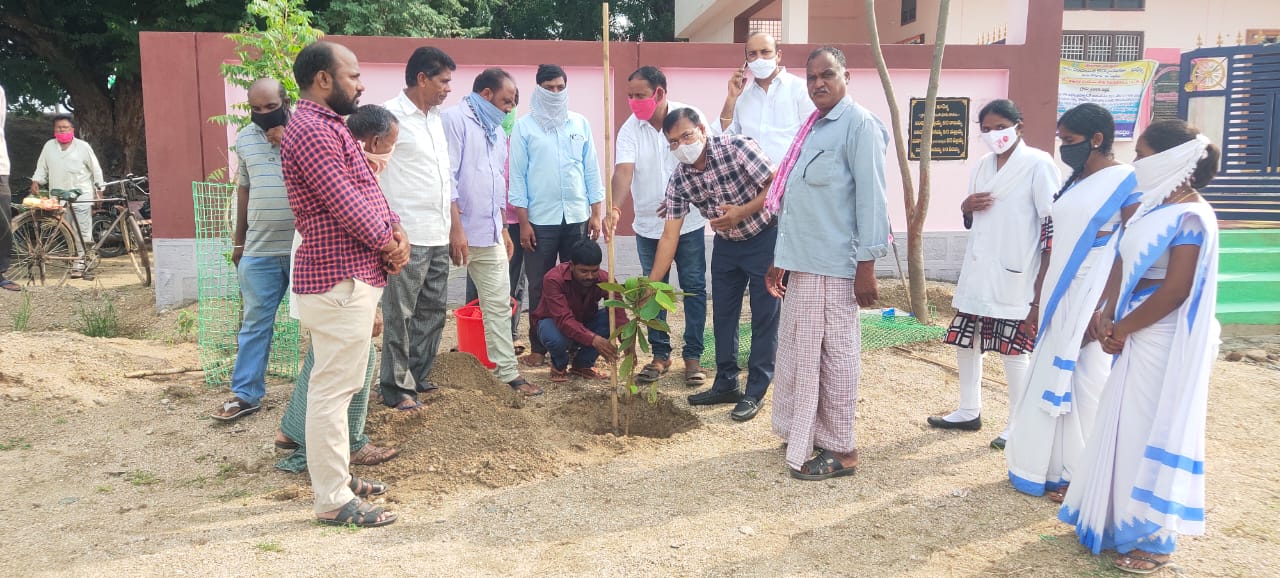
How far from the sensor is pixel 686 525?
335 centimetres

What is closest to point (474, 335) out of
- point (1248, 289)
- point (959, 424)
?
point (959, 424)

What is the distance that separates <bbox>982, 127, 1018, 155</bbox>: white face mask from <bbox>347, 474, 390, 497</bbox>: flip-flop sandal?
3.32 m

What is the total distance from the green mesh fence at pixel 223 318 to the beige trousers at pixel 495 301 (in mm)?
1255

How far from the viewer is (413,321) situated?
4.68 m

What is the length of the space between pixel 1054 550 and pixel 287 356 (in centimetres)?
456

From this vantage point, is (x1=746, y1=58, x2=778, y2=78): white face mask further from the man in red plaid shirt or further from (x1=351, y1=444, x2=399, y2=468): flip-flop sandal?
(x1=351, y1=444, x2=399, y2=468): flip-flop sandal

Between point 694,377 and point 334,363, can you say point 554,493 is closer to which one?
point 334,363

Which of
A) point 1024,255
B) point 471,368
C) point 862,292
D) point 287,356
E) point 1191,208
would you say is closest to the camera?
point 1191,208

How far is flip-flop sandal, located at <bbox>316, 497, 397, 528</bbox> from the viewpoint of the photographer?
3.27m

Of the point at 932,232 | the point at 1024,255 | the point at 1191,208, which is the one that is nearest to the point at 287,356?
the point at 1024,255

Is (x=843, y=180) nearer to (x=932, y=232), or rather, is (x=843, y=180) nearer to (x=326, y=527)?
(x=326, y=527)

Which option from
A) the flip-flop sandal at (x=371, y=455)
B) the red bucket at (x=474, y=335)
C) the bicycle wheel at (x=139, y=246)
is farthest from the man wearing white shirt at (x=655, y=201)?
the bicycle wheel at (x=139, y=246)

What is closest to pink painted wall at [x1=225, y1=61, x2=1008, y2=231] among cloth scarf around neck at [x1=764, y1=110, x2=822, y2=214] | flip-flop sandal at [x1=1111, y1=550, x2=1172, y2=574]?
cloth scarf around neck at [x1=764, y1=110, x2=822, y2=214]

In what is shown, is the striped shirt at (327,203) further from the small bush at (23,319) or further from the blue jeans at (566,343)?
the small bush at (23,319)
